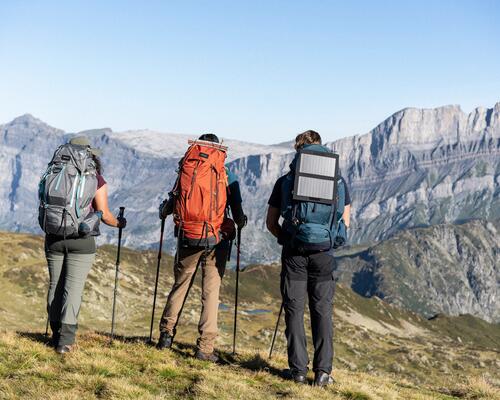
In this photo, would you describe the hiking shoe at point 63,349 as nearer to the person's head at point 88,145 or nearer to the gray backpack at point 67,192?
the gray backpack at point 67,192

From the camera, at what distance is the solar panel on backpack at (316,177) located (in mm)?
12648

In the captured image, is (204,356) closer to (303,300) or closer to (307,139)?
(303,300)

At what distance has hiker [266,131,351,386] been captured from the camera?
12.7m

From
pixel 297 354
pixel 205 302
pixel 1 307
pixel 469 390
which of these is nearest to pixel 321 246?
pixel 297 354

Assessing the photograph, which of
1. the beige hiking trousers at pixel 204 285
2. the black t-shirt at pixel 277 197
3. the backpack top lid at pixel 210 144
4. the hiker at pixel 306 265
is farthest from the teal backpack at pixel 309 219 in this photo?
the beige hiking trousers at pixel 204 285

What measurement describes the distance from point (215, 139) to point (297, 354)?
5.53 metres

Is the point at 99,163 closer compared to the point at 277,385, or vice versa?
the point at 277,385

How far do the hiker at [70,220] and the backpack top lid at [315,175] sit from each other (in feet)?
14.7

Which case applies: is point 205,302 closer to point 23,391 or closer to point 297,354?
point 297,354

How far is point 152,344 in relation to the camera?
620 inches

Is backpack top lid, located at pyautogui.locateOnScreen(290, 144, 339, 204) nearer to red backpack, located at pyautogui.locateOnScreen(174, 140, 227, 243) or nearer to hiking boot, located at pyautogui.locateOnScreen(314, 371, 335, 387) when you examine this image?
red backpack, located at pyautogui.locateOnScreen(174, 140, 227, 243)

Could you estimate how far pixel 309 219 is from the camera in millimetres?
12656

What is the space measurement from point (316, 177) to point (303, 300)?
2.82 m

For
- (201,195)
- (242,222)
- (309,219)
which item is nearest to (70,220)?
(201,195)
